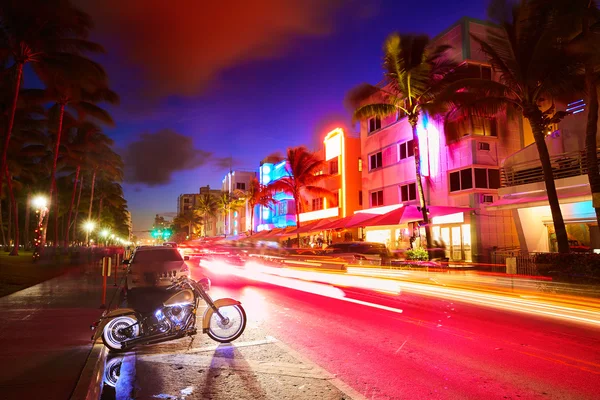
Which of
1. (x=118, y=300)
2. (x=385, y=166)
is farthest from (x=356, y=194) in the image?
(x=118, y=300)

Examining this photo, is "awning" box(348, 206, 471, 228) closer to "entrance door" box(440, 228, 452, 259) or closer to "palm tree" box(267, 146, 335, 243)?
"entrance door" box(440, 228, 452, 259)

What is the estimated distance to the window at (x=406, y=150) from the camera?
30684 mm

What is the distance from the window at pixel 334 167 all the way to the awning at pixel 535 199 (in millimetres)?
18423

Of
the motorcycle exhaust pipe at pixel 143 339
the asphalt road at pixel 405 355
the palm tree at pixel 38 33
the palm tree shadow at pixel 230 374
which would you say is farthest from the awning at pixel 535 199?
the palm tree at pixel 38 33

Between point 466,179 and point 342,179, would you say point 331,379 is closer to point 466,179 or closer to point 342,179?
point 466,179

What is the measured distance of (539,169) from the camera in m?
22.6

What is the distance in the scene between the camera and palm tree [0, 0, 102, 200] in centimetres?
2222

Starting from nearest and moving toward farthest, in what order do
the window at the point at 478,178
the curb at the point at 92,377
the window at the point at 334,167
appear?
the curb at the point at 92,377 < the window at the point at 478,178 < the window at the point at 334,167

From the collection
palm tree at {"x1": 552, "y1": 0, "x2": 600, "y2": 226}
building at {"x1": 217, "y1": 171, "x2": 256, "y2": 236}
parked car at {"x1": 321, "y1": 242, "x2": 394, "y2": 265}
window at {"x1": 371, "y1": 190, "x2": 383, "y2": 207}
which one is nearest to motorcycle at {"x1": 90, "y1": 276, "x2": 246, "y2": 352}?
palm tree at {"x1": 552, "y1": 0, "x2": 600, "y2": 226}

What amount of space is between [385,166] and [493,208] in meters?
11.5

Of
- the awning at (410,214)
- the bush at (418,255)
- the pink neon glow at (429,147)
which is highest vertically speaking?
the pink neon glow at (429,147)

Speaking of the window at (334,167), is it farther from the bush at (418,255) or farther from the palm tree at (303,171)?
the bush at (418,255)

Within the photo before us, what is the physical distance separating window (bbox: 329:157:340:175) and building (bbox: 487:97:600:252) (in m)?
16.7

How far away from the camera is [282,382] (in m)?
5.50
